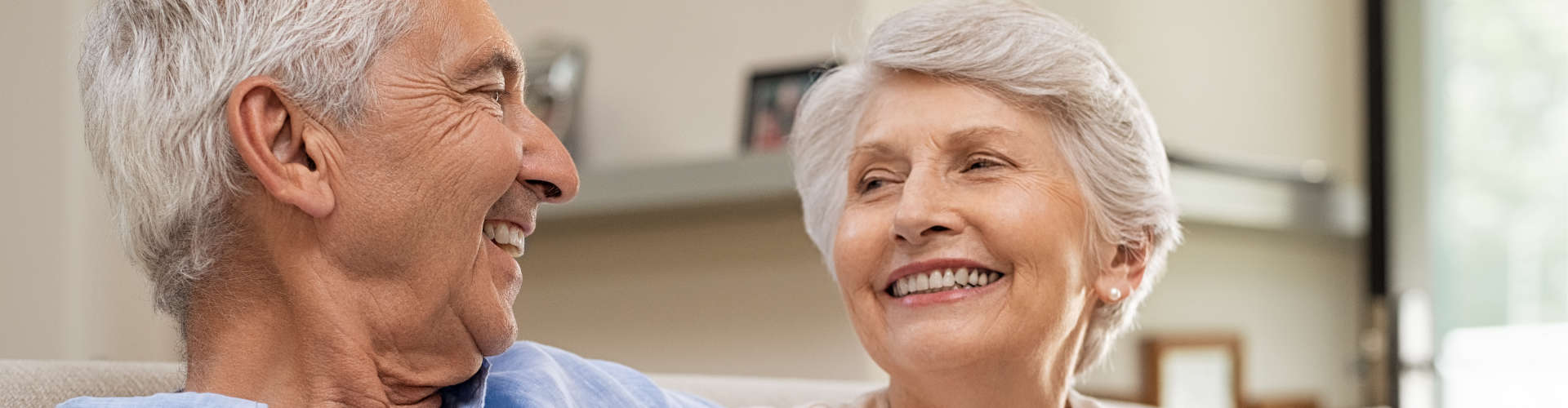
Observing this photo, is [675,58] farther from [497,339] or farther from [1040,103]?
[497,339]

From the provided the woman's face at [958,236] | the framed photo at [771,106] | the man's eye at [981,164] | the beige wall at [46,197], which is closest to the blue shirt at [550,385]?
the woman's face at [958,236]

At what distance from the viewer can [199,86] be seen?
1.33 meters

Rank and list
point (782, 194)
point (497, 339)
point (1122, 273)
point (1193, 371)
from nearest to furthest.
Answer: point (497, 339)
point (1122, 273)
point (782, 194)
point (1193, 371)

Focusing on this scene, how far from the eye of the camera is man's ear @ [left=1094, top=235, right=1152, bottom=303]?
1.78 metres

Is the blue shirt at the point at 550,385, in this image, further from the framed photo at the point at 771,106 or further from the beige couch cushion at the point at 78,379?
the framed photo at the point at 771,106

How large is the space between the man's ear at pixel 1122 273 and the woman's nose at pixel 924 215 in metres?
0.22

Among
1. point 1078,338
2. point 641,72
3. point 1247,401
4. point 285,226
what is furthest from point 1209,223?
point 285,226

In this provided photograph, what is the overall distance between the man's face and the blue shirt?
0.29 ft

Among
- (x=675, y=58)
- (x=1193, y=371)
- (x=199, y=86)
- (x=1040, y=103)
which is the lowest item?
(x=1193, y=371)

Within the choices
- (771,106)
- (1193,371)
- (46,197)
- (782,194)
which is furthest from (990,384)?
(46,197)

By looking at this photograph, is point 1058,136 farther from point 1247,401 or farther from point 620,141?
point 1247,401

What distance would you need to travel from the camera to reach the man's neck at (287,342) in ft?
4.50

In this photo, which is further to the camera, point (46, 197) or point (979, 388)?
point (46, 197)

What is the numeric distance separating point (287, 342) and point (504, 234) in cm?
22
